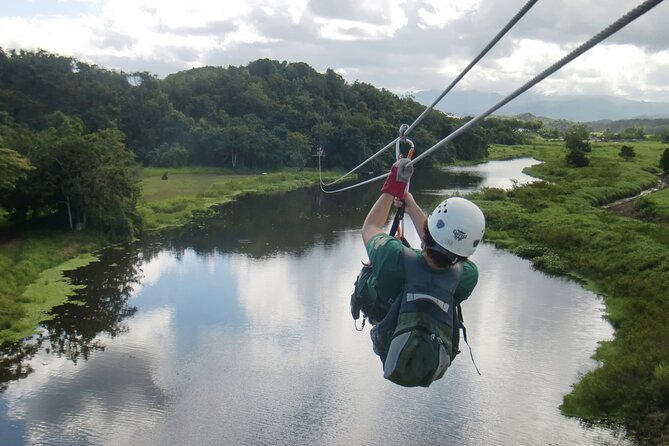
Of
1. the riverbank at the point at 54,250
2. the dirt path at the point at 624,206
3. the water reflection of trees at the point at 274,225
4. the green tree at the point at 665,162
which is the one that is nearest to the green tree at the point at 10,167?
the riverbank at the point at 54,250

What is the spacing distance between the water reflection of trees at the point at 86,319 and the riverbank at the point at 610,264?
10.8 m

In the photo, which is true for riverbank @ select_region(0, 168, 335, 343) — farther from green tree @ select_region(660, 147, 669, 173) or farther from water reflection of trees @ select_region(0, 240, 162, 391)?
green tree @ select_region(660, 147, 669, 173)

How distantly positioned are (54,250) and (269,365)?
11.1 meters

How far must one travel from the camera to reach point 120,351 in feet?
46.1

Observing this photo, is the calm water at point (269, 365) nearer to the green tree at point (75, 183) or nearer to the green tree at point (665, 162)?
the green tree at point (75, 183)

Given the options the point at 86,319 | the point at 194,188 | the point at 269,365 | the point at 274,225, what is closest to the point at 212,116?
the point at 194,188

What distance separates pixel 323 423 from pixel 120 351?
18.7 feet

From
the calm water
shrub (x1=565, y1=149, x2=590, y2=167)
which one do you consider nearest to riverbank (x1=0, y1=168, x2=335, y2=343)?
the calm water

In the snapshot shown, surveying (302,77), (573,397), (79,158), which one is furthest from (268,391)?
(302,77)

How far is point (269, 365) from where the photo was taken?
13.1 m

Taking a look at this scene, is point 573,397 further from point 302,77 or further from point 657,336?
→ point 302,77

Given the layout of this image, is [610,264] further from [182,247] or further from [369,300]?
[369,300]

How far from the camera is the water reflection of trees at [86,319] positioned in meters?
13.5

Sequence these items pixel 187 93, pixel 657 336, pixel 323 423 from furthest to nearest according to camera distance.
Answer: pixel 187 93 → pixel 657 336 → pixel 323 423
